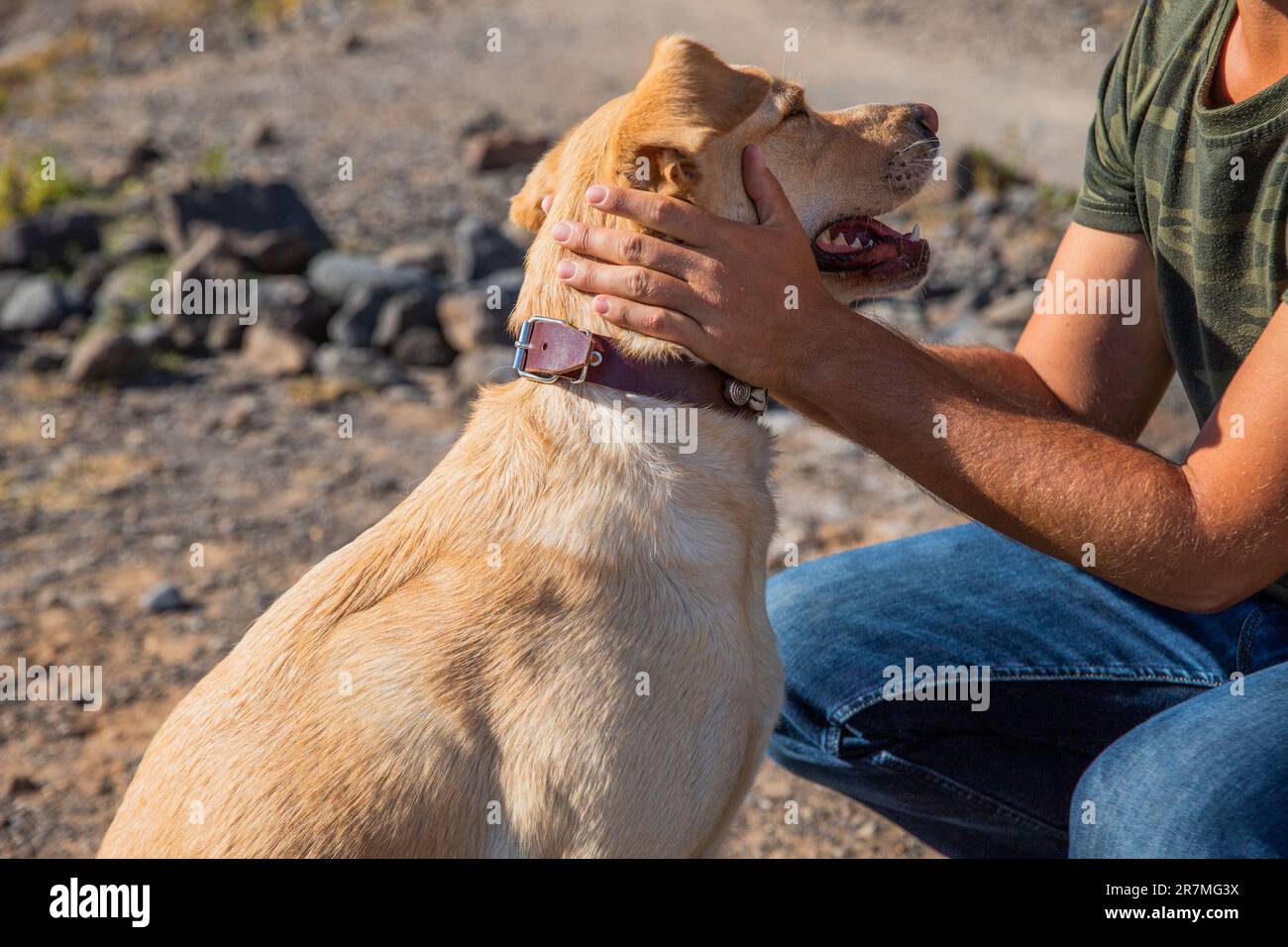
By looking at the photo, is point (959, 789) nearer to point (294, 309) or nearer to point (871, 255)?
point (871, 255)

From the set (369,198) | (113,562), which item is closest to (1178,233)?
(113,562)

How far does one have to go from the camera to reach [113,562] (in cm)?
532

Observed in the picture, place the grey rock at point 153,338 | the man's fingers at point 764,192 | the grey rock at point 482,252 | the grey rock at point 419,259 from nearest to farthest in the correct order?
the man's fingers at point 764,192, the grey rock at point 153,338, the grey rock at point 482,252, the grey rock at point 419,259

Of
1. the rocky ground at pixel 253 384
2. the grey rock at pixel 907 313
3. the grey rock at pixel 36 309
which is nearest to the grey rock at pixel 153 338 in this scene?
the rocky ground at pixel 253 384

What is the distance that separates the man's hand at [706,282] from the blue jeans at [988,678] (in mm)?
966

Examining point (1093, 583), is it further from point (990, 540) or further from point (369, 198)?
point (369, 198)

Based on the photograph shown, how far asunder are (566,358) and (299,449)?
4201 mm

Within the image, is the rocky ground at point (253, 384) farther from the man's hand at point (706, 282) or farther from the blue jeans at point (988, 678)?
the man's hand at point (706, 282)

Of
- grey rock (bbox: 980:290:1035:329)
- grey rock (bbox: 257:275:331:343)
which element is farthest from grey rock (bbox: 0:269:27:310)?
grey rock (bbox: 980:290:1035:329)

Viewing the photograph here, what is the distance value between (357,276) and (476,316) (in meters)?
1.19

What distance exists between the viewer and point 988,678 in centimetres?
301

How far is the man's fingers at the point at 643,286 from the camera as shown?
2445 mm

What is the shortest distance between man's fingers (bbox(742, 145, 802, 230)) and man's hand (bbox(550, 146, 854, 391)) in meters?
0.05

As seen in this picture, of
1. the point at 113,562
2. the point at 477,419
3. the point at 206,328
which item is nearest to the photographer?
the point at 477,419
